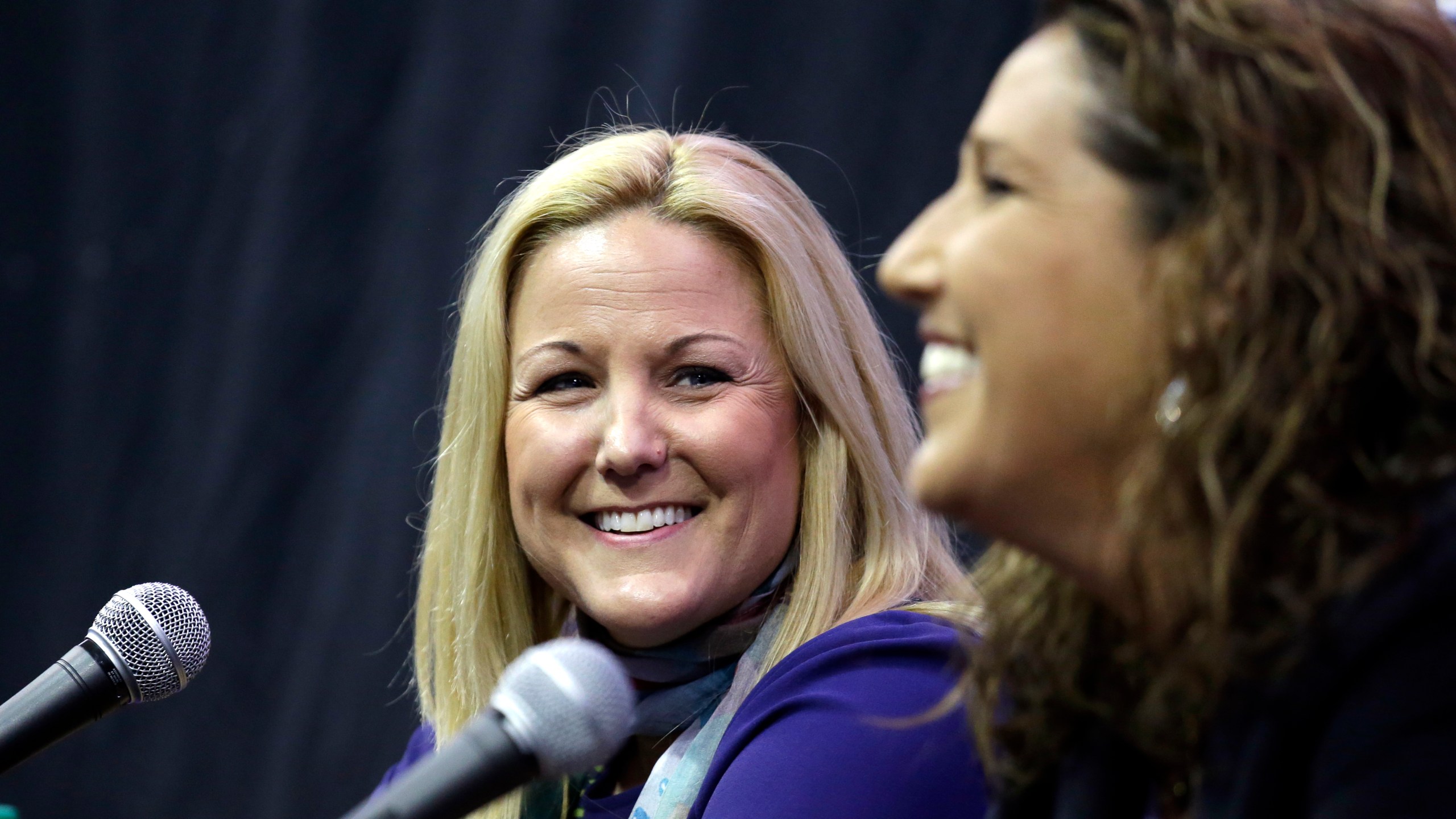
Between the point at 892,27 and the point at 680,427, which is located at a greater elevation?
the point at 892,27

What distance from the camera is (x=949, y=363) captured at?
2.60 feet

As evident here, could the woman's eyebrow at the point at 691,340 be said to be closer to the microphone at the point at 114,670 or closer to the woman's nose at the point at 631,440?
the woman's nose at the point at 631,440

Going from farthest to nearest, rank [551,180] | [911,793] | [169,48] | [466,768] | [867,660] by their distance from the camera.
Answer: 1. [169,48]
2. [551,180]
3. [867,660]
4. [911,793]
5. [466,768]

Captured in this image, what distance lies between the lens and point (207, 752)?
2654mm

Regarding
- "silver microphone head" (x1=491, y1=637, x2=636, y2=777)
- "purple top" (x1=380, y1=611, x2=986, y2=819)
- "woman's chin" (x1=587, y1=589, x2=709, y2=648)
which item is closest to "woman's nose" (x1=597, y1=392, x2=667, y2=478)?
"woman's chin" (x1=587, y1=589, x2=709, y2=648)

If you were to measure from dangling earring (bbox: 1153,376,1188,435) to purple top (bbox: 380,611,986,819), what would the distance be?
1.53 ft

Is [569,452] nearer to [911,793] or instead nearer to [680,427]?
[680,427]

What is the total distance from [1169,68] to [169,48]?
2.41 meters

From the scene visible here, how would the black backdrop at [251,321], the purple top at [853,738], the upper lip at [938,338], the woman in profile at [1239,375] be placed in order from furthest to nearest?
the black backdrop at [251,321] < the purple top at [853,738] < the upper lip at [938,338] < the woman in profile at [1239,375]

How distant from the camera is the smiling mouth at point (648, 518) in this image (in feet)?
4.95

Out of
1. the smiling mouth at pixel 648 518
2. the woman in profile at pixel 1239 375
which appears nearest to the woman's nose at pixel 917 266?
the woman in profile at pixel 1239 375

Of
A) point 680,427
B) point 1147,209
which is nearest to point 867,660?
point 680,427

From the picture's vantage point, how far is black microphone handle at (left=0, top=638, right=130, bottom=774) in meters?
1.03

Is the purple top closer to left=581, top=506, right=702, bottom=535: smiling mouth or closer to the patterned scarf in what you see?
the patterned scarf
